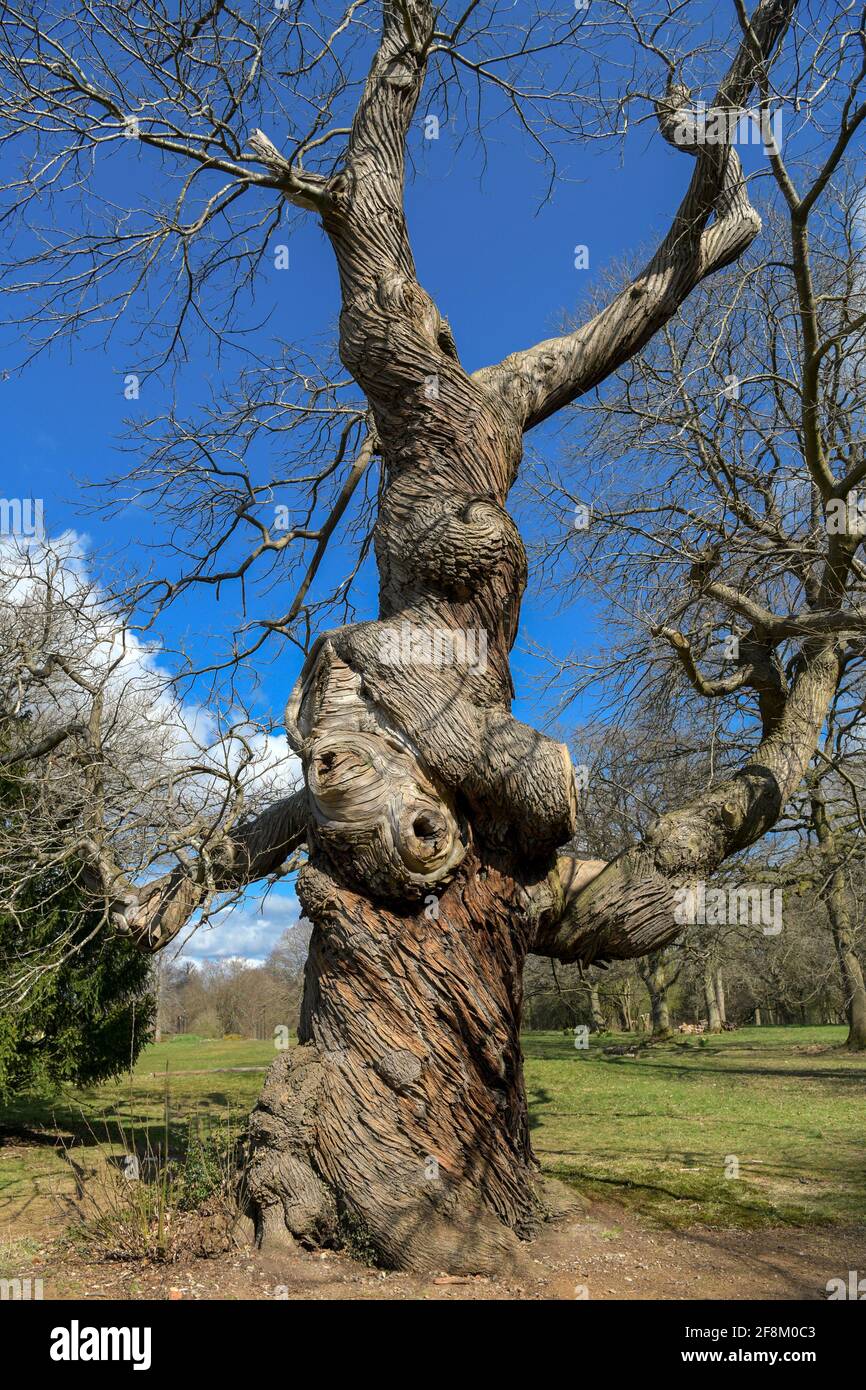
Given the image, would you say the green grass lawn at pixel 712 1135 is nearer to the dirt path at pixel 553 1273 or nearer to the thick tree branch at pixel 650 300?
the dirt path at pixel 553 1273

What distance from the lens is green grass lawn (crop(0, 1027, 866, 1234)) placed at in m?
5.90

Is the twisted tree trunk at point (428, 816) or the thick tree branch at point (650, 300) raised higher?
the thick tree branch at point (650, 300)

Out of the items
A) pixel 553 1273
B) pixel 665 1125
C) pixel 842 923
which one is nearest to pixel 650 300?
pixel 553 1273

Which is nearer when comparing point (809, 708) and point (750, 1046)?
point (809, 708)

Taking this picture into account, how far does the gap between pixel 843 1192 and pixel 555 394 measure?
5.95m

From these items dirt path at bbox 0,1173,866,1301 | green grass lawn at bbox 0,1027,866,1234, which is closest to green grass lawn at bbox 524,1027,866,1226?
green grass lawn at bbox 0,1027,866,1234

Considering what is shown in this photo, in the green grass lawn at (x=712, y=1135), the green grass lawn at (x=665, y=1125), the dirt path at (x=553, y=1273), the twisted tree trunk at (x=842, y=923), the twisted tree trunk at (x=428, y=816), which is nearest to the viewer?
the dirt path at (x=553, y=1273)

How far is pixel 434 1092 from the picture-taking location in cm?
461

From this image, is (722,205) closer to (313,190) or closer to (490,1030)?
(313,190)

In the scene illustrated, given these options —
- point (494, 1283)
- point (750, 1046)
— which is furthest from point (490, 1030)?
point (750, 1046)

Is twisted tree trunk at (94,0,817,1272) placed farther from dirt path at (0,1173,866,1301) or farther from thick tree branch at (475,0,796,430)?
dirt path at (0,1173,866,1301)

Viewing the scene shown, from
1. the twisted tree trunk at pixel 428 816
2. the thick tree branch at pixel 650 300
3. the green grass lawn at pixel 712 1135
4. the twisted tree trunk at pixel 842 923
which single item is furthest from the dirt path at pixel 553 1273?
the twisted tree trunk at pixel 842 923

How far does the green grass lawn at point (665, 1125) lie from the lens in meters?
5.90

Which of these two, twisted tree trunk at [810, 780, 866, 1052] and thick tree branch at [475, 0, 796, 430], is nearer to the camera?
thick tree branch at [475, 0, 796, 430]
